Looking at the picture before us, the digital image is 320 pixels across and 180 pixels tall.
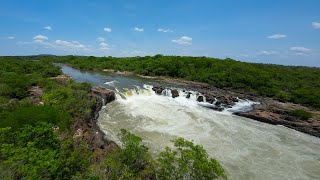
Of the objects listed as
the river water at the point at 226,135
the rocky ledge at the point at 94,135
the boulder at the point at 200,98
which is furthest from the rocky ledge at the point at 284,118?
the rocky ledge at the point at 94,135

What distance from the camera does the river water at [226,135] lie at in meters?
17.3

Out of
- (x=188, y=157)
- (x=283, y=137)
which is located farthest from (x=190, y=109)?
(x=188, y=157)

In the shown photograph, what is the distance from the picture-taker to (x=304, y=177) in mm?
16406

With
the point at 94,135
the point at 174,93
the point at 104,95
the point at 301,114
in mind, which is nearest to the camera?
the point at 94,135

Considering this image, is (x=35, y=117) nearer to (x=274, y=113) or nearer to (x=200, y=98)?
(x=200, y=98)

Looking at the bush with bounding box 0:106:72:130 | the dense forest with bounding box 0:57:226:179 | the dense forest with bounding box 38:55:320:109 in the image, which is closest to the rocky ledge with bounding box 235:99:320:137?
the dense forest with bounding box 38:55:320:109

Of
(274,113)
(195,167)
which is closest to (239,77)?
(274,113)

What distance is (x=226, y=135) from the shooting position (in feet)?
74.5

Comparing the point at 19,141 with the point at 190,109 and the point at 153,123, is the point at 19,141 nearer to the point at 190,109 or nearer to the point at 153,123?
the point at 153,123

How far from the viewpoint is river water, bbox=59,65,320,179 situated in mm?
17312

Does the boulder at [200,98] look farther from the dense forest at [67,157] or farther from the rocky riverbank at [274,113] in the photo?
the dense forest at [67,157]

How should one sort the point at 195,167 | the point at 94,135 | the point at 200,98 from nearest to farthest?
1. the point at 195,167
2. the point at 94,135
3. the point at 200,98

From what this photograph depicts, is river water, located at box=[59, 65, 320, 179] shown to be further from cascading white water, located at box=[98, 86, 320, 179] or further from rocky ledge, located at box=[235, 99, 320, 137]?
rocky ledge, located at box=[235, 99, 320, 137]

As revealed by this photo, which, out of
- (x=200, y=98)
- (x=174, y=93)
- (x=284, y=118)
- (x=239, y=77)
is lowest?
(x=284, y=118)
